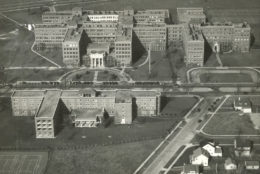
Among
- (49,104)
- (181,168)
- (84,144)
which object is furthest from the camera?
(49,104)

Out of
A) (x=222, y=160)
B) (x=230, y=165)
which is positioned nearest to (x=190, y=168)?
(x=230, y=165)

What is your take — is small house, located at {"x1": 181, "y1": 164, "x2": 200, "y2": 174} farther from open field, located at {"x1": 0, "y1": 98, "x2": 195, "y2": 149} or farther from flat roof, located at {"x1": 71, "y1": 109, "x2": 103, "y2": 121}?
flat roof, located at {"x1": 71, "y1": 109, "x2": 103, "y2": 121}

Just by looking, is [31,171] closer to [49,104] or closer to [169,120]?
[49,104]

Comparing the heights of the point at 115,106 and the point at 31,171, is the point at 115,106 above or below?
above

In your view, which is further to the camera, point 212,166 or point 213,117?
point 213,117

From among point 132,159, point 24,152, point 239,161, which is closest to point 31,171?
point 24,152

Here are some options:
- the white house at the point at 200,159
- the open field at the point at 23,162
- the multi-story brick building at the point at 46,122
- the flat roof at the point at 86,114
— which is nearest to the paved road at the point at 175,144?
the white house at the point at 200,159

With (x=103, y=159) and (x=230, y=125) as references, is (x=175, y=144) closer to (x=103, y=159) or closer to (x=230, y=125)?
(x=230, y=125)
